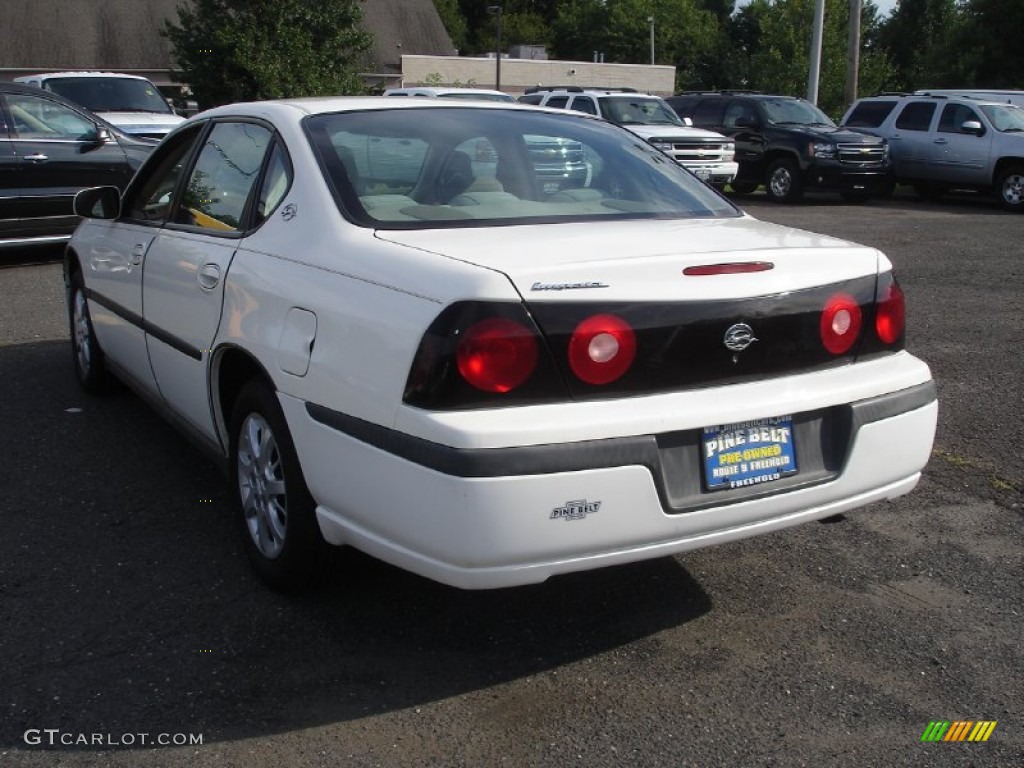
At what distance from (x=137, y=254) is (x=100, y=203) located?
647mm

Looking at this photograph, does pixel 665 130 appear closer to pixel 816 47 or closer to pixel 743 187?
pixel 743 187

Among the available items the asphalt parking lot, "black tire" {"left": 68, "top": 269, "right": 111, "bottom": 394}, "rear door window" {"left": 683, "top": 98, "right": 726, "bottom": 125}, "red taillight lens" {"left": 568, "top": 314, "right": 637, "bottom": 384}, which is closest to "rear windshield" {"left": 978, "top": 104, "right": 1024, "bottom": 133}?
"rear door window" {"left": 683, "top": 98, "right": 726, "bottom": 125}

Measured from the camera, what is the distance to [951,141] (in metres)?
19.1

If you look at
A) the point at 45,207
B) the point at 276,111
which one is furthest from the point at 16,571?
the point at 45,207

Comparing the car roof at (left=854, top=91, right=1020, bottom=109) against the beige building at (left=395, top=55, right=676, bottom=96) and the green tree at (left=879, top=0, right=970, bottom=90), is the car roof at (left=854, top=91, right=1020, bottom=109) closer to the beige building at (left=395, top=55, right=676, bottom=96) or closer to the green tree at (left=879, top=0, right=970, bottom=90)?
the green tree at (left=879, top=0, right=970, bottom=90)

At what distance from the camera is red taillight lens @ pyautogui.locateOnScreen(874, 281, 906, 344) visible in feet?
11.9

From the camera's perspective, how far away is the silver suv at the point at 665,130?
725 inches

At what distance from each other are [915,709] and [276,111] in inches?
116

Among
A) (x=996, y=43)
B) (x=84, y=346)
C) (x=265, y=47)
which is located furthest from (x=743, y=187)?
(x=996, y=43)

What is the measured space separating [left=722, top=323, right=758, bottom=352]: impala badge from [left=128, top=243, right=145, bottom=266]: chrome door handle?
9.21ft

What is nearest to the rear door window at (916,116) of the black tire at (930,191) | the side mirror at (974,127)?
the black tire at (930,191)

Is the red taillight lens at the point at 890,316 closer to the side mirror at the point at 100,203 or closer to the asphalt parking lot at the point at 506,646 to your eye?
the asphalt parking lot at the point at 506,646

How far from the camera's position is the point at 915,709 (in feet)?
10.4

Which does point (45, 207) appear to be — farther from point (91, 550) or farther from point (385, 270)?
point (385, 270)
